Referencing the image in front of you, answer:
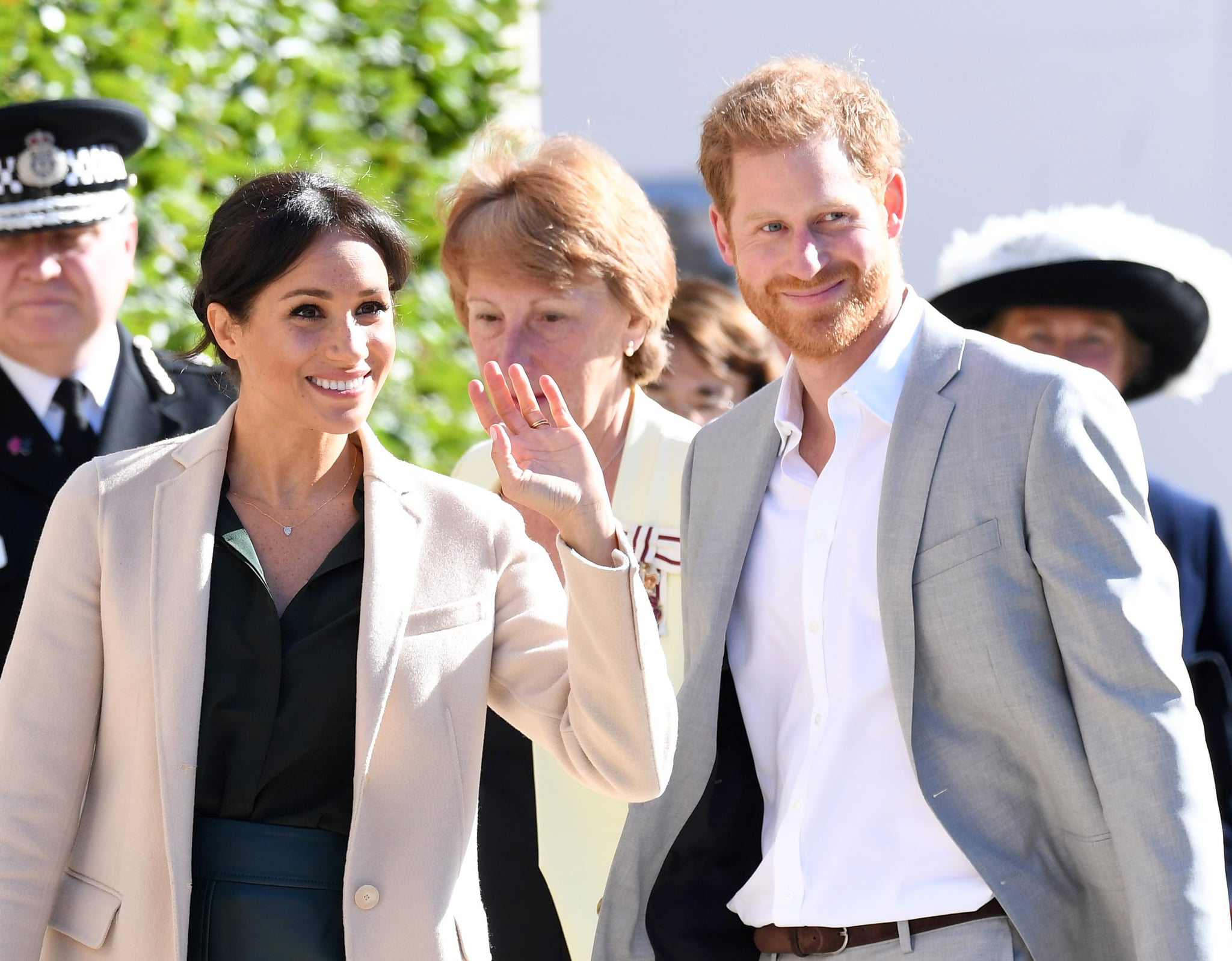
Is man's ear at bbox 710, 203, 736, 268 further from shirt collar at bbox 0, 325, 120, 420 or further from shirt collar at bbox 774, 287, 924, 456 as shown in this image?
shirt collar at bbox 0, 325, 120, 420

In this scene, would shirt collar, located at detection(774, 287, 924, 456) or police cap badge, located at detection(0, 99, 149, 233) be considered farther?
police cap badge, located at detection(0, 99, 149, 233)

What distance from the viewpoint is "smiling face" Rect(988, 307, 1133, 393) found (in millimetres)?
4137

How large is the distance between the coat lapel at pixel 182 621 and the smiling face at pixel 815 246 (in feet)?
2.96

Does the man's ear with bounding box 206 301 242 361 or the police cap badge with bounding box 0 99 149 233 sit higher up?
the police cap badge with bounding box 0 99 149 233

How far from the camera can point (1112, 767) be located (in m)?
2.40

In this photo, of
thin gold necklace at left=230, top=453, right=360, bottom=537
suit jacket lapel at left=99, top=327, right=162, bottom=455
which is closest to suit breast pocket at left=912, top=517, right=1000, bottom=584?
thin gold necklace at left=230, top=453, right=360, bottom=537

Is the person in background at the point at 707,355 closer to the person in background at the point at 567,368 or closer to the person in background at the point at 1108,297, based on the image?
the person in background at the point at 1108,297

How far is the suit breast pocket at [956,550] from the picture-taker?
2.53 metres

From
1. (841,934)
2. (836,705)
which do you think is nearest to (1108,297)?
(836,705)

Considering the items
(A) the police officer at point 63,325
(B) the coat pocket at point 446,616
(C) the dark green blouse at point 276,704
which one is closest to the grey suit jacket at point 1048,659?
(B) the coat pocket at point 446,616

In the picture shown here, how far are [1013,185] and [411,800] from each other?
4238 mm

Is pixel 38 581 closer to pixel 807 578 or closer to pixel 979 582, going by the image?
pixel 807 578

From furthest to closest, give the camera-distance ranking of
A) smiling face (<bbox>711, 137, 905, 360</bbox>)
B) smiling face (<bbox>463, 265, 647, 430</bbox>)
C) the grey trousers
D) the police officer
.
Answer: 1. the police officer
2. smiling face (<bbox>463, 265, 647, 430</bbox>)
3. smiling face (<bbox>711, 137, 905, 360</bbox>)
4. the grey trousers

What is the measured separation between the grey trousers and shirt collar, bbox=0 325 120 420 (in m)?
2.16
